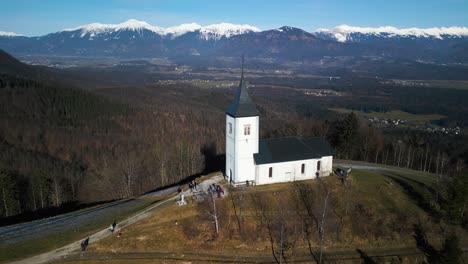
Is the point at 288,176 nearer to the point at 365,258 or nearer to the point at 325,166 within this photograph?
the point at 325,166

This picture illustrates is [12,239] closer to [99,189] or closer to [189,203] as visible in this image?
[189,203]

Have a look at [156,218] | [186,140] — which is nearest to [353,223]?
[156,218]

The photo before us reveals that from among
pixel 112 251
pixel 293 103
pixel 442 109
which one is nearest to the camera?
pixel 112 251

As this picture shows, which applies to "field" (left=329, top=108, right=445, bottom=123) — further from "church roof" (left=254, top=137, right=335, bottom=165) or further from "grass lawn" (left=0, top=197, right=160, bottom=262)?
"grass lawn" (left=0, top=197, right=160, bottom=262)

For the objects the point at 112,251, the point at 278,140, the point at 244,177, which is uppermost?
the point at 278,140

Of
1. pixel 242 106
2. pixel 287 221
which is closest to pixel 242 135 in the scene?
pixel 242 106

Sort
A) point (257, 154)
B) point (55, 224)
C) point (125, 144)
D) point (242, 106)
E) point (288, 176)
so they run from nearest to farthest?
point (55, 224) → point (242, 106) → point (257, 154) → point (288, 176) → point (125, 144)

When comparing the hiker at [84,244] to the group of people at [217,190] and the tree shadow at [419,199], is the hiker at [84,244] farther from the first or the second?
the tree shadow at [419,199]
